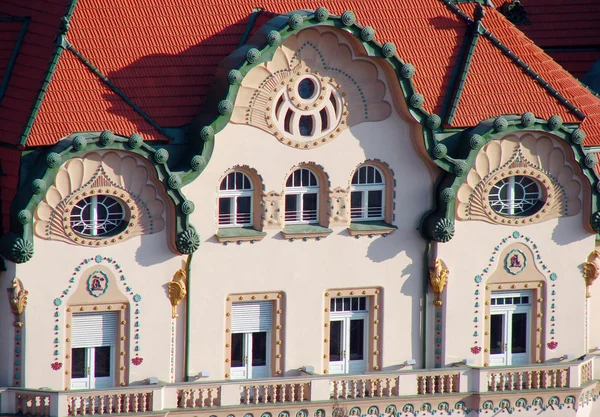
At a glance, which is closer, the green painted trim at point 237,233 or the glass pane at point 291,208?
the green painted trim at point 237,233

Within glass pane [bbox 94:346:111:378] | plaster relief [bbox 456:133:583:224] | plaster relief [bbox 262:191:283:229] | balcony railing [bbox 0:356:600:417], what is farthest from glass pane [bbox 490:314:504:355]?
glass pane [bbox 94:346:111:378]

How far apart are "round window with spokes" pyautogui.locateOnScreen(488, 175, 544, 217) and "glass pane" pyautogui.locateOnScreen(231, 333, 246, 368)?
9.35 meters

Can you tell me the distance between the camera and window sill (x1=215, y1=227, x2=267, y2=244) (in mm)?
68938

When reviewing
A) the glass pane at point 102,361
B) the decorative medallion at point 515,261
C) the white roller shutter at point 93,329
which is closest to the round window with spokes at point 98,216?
the white roller shutter at point 93,329

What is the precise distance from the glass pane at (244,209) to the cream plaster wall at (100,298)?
258 cm

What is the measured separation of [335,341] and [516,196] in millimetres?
7644

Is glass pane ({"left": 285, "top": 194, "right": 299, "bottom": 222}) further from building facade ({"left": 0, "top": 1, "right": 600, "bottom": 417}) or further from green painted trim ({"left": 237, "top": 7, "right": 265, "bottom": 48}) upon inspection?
green painted trim ({"left": 237, "top": 7, "right": 265, "bottom": 48})

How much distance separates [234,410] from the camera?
227 ft

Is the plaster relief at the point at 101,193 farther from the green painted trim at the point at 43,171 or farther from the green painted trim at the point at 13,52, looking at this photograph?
the green painted trim at the point at 13,52

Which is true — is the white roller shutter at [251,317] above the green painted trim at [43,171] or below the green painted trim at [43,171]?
below

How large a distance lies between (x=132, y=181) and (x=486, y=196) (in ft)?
39.3

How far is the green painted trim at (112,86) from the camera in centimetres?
6812

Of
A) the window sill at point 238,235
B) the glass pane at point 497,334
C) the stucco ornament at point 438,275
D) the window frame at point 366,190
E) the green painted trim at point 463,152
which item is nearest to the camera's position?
the window sill at point 238,235

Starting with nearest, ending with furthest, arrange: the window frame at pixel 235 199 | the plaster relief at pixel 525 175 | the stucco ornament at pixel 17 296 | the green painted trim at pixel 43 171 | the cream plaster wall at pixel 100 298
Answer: the green painted trim at pixel 43 171 → the stucco ornament at pixel 17 296 → the cream plaster wall at pixel 100 298 → the window frame at pixel 235 199 → the plaster relief at pixel 525 175
